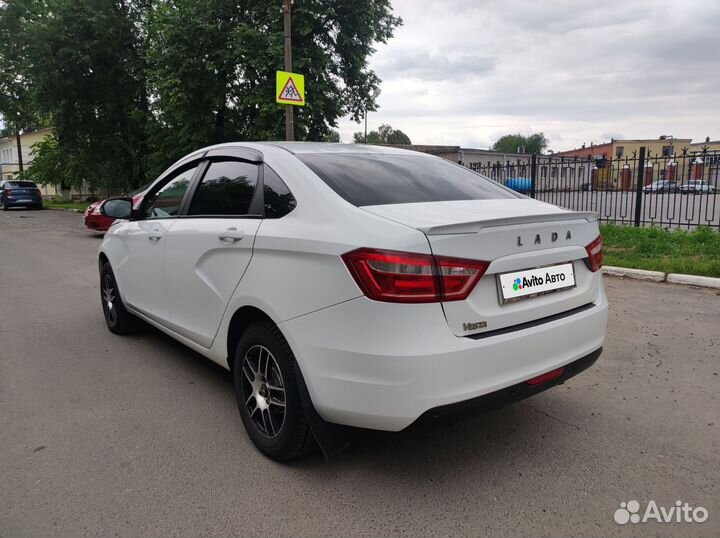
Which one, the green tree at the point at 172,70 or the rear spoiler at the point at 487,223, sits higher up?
the green tree at the point at 172,70

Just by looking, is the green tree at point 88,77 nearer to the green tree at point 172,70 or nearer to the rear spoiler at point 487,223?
the green tree at point 172,70

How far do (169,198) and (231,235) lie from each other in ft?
4.31

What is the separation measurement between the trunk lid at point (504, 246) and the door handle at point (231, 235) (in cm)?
81

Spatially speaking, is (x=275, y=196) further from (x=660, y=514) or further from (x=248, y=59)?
(x=248, y=59)

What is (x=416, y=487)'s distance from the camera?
99.4 inches

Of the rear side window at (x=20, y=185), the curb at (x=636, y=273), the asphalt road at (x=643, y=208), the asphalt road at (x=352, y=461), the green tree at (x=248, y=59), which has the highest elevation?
the green tree at (x=248, y=59)

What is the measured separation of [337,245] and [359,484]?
116 cm

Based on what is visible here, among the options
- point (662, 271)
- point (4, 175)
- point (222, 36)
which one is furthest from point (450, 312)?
point (4, 175)

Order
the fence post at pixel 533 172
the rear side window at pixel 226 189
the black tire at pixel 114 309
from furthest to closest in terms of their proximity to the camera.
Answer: the fence post at pixel 533 172, the black tire at pixel 114 309, the rear side window at pixel 226 189

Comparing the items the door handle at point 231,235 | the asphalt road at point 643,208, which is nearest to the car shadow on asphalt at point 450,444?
the door handle at point 231,235

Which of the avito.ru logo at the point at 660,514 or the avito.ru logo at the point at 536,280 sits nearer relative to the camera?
the avito.ru logo at the point at 660,514

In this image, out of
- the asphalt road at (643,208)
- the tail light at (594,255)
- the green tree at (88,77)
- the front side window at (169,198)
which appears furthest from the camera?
the green tree at (88,77)

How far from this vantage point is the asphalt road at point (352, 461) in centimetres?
229

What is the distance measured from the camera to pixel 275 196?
283cm
